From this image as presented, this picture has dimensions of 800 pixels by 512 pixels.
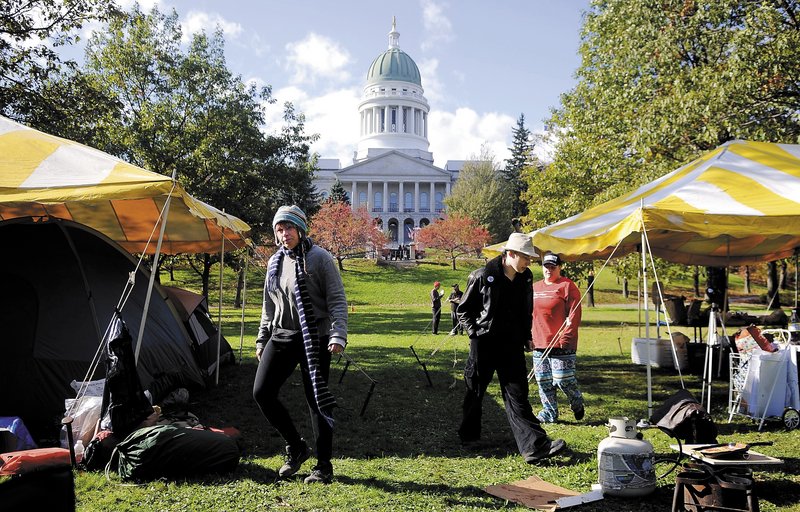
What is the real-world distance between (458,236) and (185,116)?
33.2 meters

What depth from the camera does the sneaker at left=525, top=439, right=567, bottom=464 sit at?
4844 mm

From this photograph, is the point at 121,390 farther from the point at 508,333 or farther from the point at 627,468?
the point at 627,468

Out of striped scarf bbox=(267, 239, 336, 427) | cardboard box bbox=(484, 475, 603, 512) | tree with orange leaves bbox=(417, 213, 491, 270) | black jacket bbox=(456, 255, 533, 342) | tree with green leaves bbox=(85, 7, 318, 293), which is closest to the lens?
cardboard box bbox=(484, 475, 603, 512)

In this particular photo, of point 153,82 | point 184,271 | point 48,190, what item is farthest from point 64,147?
point 184,271

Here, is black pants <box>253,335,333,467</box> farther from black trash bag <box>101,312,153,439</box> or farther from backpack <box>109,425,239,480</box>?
black trash bag <box>101,312,153,439</box>

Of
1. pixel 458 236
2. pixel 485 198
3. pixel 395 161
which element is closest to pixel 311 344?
pixel 458 236

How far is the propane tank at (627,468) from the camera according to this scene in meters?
4.04

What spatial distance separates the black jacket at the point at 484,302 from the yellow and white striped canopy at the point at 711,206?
2.14 metres

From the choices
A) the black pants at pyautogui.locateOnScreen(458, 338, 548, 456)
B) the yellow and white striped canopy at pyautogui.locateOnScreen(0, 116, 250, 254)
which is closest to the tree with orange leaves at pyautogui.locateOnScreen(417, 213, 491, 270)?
the yellow and white striped canopy at pyautogui.locateOnScreen(0, 116, 250, 254)

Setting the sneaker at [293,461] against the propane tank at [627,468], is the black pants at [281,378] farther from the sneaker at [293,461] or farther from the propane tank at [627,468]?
the propane tank at [627,468]

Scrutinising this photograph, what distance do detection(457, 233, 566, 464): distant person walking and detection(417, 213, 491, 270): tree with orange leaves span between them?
44.5 m

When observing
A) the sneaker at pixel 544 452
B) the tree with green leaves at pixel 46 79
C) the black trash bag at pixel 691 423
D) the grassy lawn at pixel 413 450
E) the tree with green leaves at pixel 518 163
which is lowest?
the grassy lawn at pixel 413 450

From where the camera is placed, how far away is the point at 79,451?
4.91m

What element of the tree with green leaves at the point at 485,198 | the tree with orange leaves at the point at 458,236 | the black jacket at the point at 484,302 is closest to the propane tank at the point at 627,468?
the black jacket at the point at 484,302
